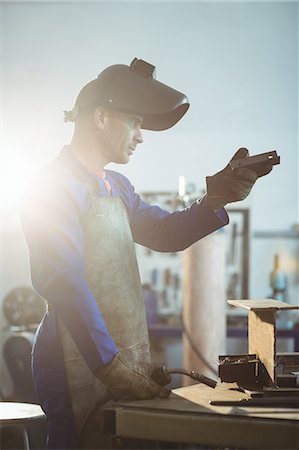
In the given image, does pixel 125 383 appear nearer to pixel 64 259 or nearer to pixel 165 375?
pixel 165 375

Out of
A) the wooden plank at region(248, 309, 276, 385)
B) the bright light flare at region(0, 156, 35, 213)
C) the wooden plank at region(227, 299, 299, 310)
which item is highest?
the bright light flare at region(0, 156, 35, 213)

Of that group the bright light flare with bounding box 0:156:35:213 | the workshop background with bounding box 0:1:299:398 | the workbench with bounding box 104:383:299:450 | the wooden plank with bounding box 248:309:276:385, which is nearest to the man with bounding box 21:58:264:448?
the workbench with bounding box 104:383:299:450

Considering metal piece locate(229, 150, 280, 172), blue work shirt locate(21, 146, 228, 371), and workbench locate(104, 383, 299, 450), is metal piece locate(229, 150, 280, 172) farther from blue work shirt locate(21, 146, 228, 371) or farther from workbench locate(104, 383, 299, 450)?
workbench locate(104, 383, 299, 450)

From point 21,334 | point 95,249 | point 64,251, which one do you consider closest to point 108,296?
point 95,249

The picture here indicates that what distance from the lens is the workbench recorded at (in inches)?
63.5

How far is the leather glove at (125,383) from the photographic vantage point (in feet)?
5.89

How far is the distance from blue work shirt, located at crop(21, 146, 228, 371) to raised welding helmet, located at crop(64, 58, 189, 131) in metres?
0.16

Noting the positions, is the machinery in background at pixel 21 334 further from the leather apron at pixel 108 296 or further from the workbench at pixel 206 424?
the workbench at pixel 206 424

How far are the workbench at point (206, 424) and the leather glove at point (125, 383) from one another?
0.06 m

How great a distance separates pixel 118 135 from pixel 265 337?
2.24ft

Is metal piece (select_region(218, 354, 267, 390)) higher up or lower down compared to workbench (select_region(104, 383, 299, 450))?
higher up

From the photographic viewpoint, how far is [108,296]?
198 cm

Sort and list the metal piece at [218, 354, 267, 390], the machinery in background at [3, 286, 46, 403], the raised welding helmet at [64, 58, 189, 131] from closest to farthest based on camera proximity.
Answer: the metal piece at [218, 354, 267, 390], the raised welding helmet at [64, 58, 189, 131], the machinery in background at [3, 286, 46, 403]

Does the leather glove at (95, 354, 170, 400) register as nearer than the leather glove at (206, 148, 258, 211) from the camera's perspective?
Yes
